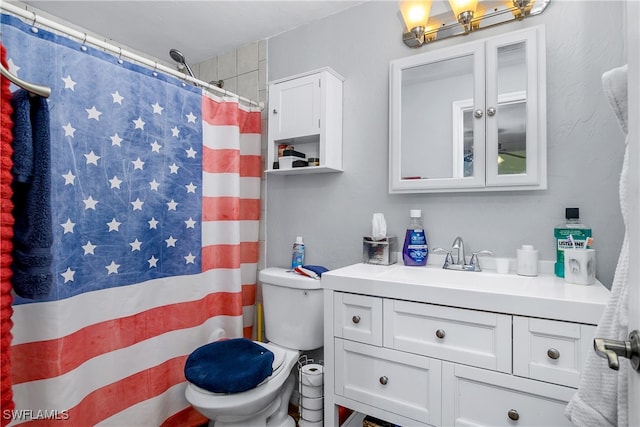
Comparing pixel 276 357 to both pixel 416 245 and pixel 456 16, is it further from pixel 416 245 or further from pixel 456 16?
pixel 456 16

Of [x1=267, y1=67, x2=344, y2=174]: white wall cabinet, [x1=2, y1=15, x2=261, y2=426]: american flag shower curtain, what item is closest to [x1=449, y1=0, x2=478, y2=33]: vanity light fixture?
[x1=267, y1=67, x2=344, y2=174]: white wall cabinet

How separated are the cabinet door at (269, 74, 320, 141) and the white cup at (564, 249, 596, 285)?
47.6 inches

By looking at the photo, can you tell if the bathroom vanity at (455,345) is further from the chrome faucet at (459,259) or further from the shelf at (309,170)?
the shelf at (309,170)

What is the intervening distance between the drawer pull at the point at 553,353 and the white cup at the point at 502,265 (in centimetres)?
45

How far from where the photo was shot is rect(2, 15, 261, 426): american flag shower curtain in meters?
1.16

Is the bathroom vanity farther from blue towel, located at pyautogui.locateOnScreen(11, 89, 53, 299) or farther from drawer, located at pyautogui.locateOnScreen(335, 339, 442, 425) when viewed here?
blue towel, located at pyautogui.locateOnScreen(11, 89, 53, 299)

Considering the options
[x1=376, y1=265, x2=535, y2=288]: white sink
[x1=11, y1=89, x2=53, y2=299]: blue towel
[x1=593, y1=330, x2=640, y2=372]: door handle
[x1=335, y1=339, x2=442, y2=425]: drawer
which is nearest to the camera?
[x1=593, y1=330, x2=640, y2=372]: door handle

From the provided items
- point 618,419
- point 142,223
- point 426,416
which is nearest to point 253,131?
point 142,223

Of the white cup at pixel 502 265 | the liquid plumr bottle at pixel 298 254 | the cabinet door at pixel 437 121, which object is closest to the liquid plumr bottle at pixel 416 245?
the cabinet door at pixel 437 121

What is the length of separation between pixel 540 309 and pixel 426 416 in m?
0.54

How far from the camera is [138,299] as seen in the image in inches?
57.7

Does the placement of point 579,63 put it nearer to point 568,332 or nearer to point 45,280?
point 568,332

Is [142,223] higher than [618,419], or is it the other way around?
[142,223]

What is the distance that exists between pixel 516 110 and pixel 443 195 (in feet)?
1.47
